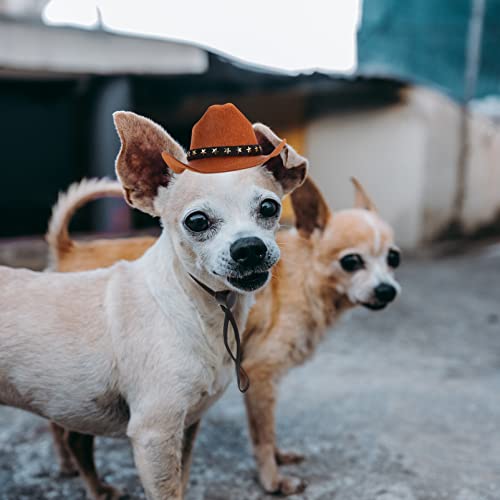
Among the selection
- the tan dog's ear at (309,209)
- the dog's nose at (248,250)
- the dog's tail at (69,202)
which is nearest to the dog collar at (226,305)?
the dog's nose at (248,250)

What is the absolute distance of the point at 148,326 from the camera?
1.90 m

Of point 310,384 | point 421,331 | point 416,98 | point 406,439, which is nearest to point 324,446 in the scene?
point 406,439

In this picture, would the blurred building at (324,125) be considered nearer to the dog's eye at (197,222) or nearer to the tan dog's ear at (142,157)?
the tan dog's ear at (142,157)

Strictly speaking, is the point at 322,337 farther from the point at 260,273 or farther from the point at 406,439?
the point at 260,273

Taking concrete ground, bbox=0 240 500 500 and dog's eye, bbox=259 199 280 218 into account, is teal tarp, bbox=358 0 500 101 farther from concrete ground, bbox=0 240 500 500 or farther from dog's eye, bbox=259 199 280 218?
dog's eye, bbox=259 199 280 218

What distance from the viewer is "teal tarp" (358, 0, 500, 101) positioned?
26.9 feet

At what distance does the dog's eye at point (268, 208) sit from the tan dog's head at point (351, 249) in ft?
3.45

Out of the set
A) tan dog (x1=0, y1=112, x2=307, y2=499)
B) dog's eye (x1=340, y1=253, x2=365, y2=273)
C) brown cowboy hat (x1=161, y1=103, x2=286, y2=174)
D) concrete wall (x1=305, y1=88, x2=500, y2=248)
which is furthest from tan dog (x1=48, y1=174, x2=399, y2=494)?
concrete wall (x1=305, y1=88, x2=500, y2=248)

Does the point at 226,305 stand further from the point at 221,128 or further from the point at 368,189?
the point at 368,189

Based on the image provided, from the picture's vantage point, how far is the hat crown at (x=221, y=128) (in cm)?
174

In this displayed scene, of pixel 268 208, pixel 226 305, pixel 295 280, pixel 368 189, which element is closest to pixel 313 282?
pixel 295 280

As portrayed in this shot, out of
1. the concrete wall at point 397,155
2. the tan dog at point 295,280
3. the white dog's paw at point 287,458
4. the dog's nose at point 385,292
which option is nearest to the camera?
the tan dog at point 295,280

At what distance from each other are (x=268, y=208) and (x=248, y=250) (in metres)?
0.21

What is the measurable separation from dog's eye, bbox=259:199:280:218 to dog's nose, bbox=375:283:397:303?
3.92ft
